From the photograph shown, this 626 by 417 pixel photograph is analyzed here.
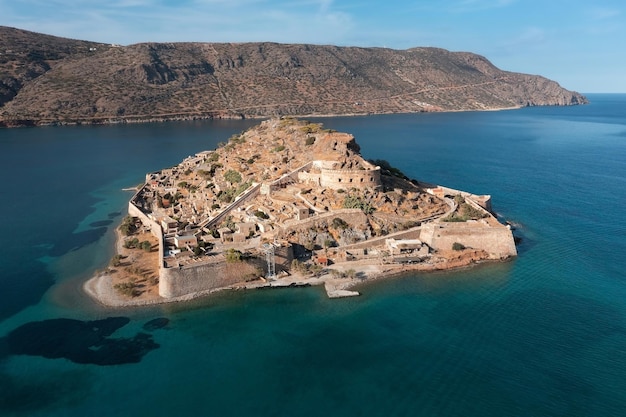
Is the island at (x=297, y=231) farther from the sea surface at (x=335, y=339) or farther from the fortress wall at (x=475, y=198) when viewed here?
the sea surface at (x=335, y=339)

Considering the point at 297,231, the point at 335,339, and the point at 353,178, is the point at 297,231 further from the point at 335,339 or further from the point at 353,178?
the point at 335,339

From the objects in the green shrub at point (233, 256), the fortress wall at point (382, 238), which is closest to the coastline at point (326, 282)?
the green shrub at point (233, 256)

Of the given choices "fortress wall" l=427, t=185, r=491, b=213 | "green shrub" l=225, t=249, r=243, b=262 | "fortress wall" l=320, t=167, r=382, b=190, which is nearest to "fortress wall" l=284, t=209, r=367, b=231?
"fortress wall" l=320, t=167, r=382, b=190

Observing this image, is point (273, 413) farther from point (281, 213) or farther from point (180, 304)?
point (281, 213)

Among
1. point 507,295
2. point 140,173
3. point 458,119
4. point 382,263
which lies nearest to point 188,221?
point 382,263

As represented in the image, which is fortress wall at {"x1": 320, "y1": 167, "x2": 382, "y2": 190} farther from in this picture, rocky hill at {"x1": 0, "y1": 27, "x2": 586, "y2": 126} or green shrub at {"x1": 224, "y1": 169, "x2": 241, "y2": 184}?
rocky hill at {"x1": 0, "y1": 27, "x2": 586, "y2": 126}
